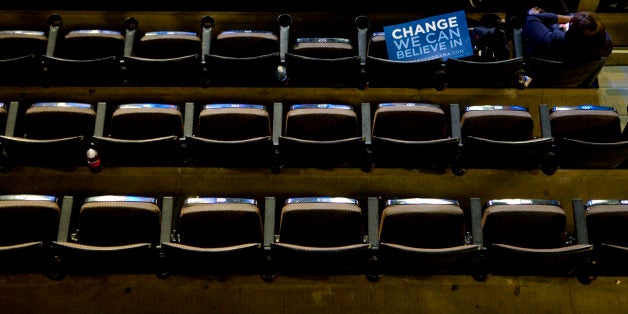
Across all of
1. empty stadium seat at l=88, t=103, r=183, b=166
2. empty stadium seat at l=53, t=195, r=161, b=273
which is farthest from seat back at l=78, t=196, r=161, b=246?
empty stadium seat at l=88, t=103, r=183, b=166

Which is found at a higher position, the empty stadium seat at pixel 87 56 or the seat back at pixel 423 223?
the empty stadium seat at pixel 87 56

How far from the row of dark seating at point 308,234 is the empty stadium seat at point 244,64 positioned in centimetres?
30

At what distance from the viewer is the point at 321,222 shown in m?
0.95

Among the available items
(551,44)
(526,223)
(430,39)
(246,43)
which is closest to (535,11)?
(551,44)

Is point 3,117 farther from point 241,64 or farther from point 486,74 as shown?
point 486,74

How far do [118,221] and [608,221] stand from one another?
849 millimetres

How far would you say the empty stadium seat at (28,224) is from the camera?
955 mm

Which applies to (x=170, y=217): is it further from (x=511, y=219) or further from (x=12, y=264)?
(x=511, y=219)

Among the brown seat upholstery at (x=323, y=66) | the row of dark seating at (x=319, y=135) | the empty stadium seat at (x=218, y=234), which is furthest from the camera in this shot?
the brown seat upholstery at (x=323, y=66)

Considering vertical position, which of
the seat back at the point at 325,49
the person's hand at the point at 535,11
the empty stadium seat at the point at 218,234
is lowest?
the empty stadium seat at the point at 218,234

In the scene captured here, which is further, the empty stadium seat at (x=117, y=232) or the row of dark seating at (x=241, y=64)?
the row of dark seating at (x=241, y=64)

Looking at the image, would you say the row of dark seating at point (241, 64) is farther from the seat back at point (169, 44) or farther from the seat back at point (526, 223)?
the seat back at point (526, 223)

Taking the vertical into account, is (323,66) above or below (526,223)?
above

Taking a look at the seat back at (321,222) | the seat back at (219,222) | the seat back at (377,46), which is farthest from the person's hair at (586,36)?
the seat back at (219,222)
